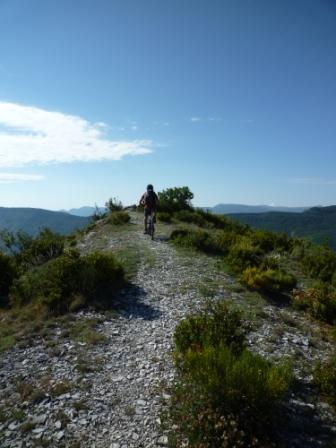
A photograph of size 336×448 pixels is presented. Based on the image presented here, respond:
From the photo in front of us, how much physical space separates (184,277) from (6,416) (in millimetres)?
8900

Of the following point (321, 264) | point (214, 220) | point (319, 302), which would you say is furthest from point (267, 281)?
point (214, 220)

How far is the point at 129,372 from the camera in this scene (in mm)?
8070

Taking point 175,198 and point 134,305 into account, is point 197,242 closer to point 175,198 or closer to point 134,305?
point 134,305

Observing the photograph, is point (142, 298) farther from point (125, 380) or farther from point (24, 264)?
point (24, 264)

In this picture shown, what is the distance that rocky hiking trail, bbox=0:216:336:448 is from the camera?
20.2ft

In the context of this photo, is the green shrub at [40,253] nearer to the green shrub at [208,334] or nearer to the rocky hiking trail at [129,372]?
the rocky hiking trail at [129,372]

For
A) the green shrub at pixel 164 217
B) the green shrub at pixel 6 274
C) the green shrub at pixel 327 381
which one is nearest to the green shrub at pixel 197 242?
the green shrub at pixel 164 217

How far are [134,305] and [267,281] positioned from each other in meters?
5.14

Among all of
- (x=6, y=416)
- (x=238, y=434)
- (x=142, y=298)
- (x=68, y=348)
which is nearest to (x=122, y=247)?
(x=142, y=298)

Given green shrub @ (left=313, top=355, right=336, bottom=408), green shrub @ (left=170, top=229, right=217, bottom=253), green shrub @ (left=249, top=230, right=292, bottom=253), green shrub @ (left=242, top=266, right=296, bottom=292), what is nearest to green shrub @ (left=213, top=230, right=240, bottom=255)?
green shrub @ (left=170, top=229, right=217, bottom=253)

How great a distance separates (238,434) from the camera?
545 centimetres

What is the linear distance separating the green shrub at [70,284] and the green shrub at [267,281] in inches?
193

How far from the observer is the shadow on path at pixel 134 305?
11.3 meters

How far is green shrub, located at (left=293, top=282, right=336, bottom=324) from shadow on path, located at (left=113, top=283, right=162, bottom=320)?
4928mm
